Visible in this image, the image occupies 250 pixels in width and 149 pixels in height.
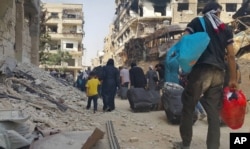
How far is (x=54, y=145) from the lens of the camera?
4414 millimetres

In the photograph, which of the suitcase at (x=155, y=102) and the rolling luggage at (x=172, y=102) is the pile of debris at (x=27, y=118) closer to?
the rolling luggage at (x=172, y=102)

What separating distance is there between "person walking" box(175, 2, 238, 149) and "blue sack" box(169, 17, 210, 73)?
91mm

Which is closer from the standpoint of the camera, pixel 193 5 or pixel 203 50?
pixel 203 50

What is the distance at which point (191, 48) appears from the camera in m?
4.29

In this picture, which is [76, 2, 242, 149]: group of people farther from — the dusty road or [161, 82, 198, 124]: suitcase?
[161, 82, 198, 124]: suitcase

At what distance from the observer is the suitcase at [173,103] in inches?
308

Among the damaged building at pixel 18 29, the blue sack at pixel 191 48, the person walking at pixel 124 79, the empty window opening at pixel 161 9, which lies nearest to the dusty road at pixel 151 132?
the blue sack at pixel 191 48

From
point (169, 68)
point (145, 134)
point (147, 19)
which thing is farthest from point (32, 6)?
point (147, 19)

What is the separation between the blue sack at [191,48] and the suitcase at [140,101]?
586 cm

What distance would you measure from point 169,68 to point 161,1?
4750 centimetres

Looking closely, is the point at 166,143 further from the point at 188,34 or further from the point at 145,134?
the point at 188,34

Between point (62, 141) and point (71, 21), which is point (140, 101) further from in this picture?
point (71, 21)

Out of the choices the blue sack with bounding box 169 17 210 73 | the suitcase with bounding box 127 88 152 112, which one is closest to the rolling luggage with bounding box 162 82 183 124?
the suitcase with bounding box 127 88 152 112

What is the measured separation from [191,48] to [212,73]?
389 mm
